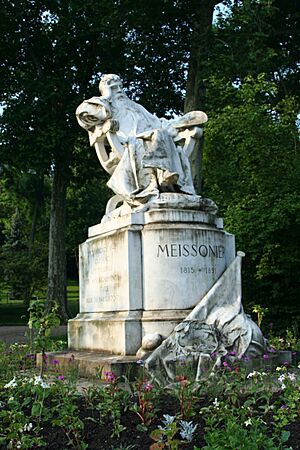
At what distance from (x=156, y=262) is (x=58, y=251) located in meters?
14.3

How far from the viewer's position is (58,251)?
22.0 metres

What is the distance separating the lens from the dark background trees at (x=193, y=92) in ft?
49.1

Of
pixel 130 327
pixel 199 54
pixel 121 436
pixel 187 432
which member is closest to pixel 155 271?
pixel 130 327

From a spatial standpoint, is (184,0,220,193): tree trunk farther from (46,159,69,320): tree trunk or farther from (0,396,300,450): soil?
(0,396,300,450): soil

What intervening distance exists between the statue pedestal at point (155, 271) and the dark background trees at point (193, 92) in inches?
241

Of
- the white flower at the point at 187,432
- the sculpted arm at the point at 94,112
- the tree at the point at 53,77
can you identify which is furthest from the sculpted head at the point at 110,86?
the tree at the point at 53,77

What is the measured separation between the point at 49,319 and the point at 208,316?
203 cm

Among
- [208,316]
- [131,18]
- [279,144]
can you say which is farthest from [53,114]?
[208,316]

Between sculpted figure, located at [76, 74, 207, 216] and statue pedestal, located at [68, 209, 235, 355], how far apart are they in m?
0.52

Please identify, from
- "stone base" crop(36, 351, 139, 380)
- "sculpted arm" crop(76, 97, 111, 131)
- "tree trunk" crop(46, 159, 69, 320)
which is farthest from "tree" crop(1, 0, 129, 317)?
"stone base" crop(36, 351, 139, 380)

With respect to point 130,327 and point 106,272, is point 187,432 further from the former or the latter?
point 106,272

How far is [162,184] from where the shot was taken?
340 inches

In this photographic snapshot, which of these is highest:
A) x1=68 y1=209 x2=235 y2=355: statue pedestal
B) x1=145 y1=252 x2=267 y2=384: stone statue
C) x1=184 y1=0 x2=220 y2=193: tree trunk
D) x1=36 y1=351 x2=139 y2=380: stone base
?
x1=184 y1=0 x2=220 y2=193: tree trunk

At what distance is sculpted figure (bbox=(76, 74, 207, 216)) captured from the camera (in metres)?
8.66
